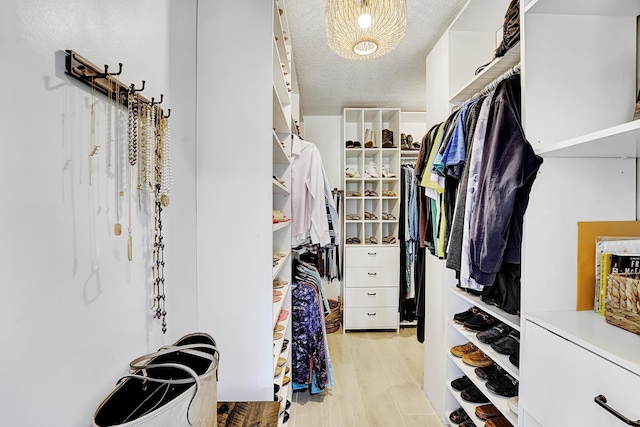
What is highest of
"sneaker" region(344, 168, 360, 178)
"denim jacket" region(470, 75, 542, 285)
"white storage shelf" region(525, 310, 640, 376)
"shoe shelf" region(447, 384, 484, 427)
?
"sneaker" region(344, 168, 360, 178)

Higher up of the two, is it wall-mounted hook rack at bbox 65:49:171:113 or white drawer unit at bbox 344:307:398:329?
wall-mounted hook rack at bbox 65:49:171:113

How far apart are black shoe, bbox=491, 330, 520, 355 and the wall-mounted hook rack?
1.58m

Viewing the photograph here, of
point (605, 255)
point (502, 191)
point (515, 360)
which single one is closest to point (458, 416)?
point (515, 360)

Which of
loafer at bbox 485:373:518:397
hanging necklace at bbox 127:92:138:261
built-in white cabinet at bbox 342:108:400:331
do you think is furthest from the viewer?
built-in white cabinet at bbox 342:108:400:331

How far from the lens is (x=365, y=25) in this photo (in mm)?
1425

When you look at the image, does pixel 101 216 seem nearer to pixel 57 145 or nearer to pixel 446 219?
pixel 57 145

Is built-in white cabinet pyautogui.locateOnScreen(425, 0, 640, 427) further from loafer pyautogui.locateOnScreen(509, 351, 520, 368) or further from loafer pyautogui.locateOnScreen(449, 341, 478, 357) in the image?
loafer pyautogui.locateOnScreen(449, 341, 478, 357)

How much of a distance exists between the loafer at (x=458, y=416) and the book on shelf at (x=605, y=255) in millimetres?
988

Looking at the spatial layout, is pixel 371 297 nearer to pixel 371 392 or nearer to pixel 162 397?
pixel 371 392

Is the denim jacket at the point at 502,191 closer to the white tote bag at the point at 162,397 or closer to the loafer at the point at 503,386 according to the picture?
the loafer at the point at 503,386

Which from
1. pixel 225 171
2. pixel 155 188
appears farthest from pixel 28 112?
pixel 225 171

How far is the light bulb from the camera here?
55.0 inches

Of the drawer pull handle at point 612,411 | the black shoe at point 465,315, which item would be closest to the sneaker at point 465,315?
the black shoe at point 465,315

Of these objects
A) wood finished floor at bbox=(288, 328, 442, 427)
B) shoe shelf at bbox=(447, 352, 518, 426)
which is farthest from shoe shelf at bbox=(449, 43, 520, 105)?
wood finished floor at bbox=(288, 328, 442, 427)
